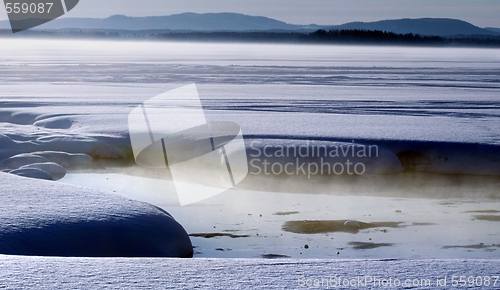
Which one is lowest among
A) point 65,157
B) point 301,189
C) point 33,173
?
point 301,189

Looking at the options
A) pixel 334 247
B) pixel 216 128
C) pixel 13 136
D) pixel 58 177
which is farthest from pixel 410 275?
pixel 13 136

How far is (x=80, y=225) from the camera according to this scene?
9.63ft

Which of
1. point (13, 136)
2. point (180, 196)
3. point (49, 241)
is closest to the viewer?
point (49, 241)

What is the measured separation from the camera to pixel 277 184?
17.5ft

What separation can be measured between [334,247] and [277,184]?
6.07 ft

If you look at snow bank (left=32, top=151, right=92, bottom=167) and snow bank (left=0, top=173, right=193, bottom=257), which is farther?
snow bank (left=32, top=151, right=92, bottom=167)

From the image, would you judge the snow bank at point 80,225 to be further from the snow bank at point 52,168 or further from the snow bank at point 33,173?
the snow bank at point 52,168

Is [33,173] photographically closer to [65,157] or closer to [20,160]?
[20,160]

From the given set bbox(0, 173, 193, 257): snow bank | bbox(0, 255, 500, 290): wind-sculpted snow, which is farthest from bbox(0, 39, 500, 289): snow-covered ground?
bbox(0, 173, 193, 257): snow bank

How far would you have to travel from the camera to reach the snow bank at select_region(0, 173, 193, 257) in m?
2.70

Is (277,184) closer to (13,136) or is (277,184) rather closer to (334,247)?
(334,247)

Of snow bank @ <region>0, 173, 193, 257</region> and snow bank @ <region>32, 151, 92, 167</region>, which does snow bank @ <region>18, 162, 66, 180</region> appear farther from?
snow bank @ <region>0, 173, 193, 257</region>

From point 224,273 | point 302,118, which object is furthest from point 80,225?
point 302,118

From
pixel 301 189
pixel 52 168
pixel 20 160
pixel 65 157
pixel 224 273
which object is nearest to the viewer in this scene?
pixel 224 273
